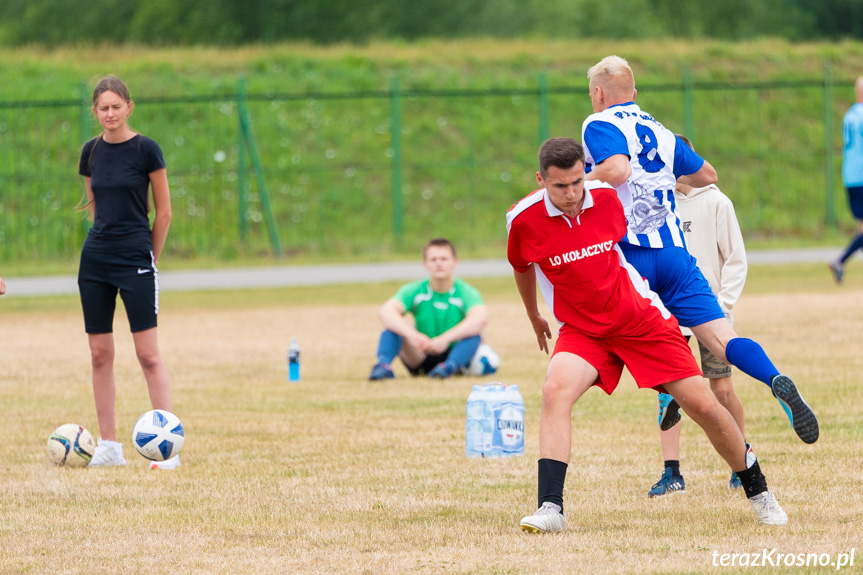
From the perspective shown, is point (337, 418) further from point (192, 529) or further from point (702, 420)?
point (702, 420)

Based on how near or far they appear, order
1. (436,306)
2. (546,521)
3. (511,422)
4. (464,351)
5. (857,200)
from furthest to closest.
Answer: (857,200)
(436,306)
(464,351)
(511,422)
(546,521)

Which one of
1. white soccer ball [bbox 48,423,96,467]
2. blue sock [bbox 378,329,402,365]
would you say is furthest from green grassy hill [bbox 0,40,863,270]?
white soccer ball [bbox 48,423,96,467]

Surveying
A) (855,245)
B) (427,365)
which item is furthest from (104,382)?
(855,245)

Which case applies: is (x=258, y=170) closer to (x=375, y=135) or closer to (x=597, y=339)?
(x=375, y=135)

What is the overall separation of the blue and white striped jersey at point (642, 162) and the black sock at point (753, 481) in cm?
105

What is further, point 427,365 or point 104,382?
point 427,365

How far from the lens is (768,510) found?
16.6 feet

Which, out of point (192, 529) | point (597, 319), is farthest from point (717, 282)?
point (192, 529)

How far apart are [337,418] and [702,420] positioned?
3.70 metres

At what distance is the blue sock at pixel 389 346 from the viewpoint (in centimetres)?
994

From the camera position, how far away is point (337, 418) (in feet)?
27.0

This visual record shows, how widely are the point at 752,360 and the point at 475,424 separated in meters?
2.16

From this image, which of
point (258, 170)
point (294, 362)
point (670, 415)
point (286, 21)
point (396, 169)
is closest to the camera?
point (670, 415)

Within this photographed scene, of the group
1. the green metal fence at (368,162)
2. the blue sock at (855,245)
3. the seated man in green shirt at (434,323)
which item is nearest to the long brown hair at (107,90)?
the seated man in green shirt at (434,323)
